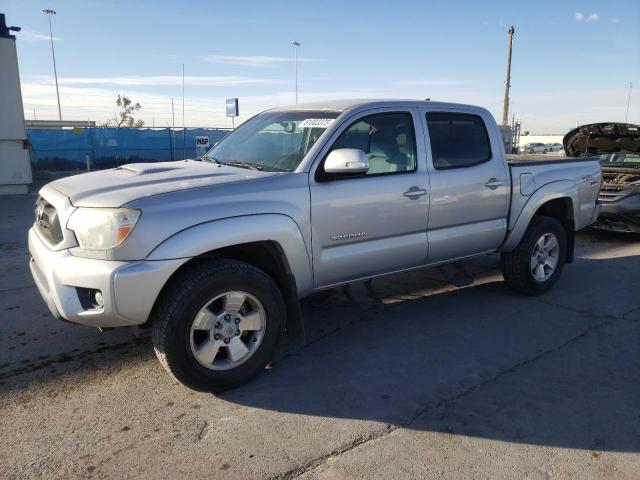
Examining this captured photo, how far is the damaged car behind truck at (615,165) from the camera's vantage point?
25.3ft

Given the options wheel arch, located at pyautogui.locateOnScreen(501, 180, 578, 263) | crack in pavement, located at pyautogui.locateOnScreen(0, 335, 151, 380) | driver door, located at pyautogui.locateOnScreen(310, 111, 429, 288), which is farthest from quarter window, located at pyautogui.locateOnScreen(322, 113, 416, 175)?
crack in pavement, located at pyautogui.locateOnScreen(0, 335, 151, 380)

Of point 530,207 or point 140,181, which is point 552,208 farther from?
point 140,181

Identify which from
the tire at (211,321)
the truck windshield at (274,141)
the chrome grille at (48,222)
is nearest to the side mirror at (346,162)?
the truck windshield at (274,141)

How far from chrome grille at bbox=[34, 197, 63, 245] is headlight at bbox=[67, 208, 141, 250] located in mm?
300

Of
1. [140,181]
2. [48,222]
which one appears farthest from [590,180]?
[48,222]

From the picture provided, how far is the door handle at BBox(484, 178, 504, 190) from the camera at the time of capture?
4.65 meters

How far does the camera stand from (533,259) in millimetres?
5215

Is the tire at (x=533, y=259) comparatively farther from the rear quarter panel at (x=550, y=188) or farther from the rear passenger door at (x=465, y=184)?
the rear passenger door at (x=465, y=184)

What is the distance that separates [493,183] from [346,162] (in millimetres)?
1864

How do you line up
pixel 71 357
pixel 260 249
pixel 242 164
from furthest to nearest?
pixel 242 164
pixel 71 357
pixel 260 249

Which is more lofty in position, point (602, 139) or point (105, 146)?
point (602, 139)

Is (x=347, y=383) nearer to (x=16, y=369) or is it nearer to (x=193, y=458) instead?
(x=193, y=458)

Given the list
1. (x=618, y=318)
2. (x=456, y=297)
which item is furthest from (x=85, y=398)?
(x=618, y=318)

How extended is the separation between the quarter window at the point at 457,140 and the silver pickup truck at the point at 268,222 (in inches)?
0.5
